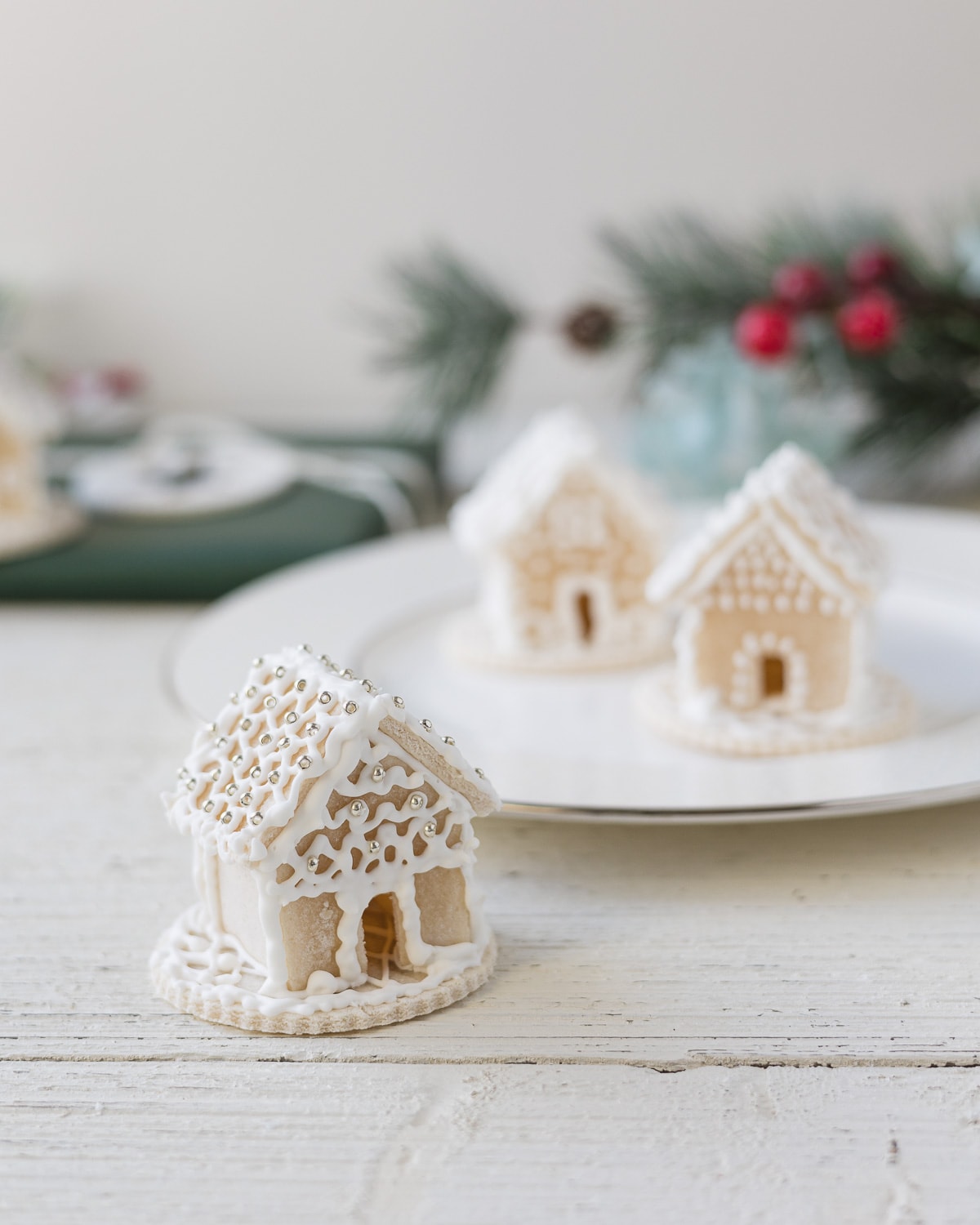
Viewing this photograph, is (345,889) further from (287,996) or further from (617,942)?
(617,942)

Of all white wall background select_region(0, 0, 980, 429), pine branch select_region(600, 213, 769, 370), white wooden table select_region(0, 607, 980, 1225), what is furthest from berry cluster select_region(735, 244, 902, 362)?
white wooden table select_region(0, 607, 980, 1225)

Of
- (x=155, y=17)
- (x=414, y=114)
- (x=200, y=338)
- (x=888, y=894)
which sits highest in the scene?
(x=155, y=17)

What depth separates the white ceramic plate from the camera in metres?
0.98

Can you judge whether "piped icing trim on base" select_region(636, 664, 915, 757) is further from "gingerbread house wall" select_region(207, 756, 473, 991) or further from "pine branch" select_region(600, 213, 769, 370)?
"pine branch" select_region(600, 213, 769, 370)

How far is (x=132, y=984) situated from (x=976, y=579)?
0.92 m

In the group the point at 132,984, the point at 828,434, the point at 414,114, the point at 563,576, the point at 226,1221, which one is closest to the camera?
the point at 226,1221

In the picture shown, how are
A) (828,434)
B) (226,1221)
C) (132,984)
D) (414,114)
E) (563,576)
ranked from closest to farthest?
(226,1221) → (132,984) → (563,576) → (828,434) → (414,114)

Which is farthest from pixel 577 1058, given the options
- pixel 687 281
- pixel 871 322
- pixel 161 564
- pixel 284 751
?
pixel 687 281

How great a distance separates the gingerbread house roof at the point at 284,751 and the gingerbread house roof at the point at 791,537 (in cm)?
35

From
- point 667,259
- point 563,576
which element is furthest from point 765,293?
point 563,576

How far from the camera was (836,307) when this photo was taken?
180 centimetres

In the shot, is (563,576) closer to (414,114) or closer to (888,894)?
(888,894)

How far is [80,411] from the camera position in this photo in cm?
240

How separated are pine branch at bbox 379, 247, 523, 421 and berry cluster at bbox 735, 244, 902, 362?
354 mm
